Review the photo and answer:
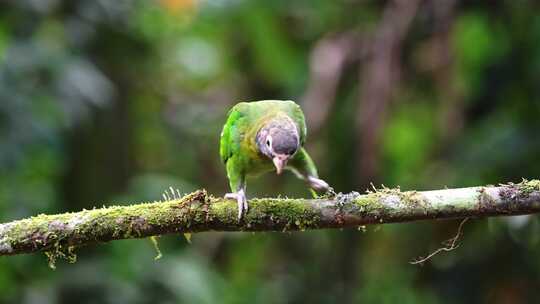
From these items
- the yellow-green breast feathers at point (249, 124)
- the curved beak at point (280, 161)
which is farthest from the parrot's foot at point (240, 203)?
the yellow-green breast feathers at point (249, 124)

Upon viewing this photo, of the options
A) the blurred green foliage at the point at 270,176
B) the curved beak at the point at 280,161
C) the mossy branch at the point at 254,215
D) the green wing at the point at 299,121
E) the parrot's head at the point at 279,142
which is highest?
the blurred green foliage at the point at 270,176

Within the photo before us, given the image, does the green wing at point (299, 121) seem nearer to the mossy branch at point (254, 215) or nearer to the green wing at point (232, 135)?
the green wing at point (232, 135)

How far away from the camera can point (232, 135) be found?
15.8 feet

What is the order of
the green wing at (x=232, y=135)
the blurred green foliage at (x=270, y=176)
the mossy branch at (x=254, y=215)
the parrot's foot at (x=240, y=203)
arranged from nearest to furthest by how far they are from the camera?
the mossy branch at (x=254, y=215), the parrot's foot at (x=240, y=203), the green wing at (x=232, y=135), the blurred green foliage at (x=270, y=176)

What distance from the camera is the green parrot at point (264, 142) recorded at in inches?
169

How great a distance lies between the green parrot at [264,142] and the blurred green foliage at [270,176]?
2.11 m

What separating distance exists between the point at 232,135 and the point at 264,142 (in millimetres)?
427

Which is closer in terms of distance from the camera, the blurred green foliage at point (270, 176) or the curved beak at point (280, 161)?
the curved beak at point (280, 161)

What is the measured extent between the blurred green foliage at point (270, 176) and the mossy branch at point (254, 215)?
3.11 m

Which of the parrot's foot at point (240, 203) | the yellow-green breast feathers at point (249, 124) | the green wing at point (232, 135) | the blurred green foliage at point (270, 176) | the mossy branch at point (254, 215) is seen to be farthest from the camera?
the blurred green foliage at point (270, 176)

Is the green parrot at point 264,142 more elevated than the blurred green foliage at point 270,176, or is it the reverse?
the blurred green foliage at point 270,176

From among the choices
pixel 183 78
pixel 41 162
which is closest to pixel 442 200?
pixel 41 162

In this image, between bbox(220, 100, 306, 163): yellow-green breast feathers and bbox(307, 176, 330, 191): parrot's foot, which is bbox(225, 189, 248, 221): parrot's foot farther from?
bbox(307, 176, 330, 191): parrot's foot

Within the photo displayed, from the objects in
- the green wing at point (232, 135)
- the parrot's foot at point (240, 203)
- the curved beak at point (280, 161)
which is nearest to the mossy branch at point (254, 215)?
the parrot's foot at point (240, 203)
